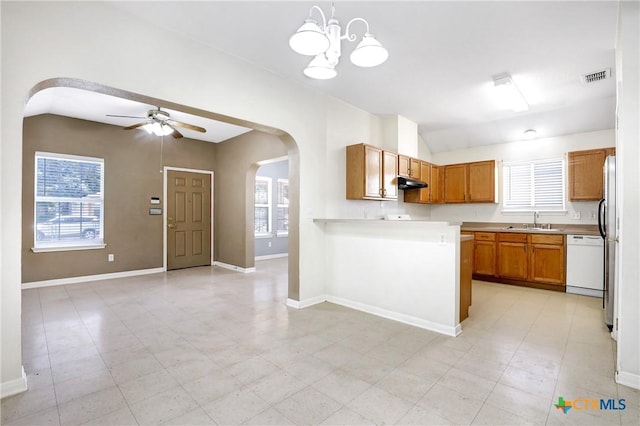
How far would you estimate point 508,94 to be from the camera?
163 inches

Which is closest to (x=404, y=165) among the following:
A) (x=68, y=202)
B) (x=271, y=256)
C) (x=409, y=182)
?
Answer: (x=409, y=182)

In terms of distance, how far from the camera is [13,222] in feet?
6.64

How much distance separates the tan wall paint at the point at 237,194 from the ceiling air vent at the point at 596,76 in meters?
4.47

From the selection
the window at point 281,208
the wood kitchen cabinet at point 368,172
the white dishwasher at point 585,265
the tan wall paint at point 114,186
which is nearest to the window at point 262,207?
the window at point 281,208

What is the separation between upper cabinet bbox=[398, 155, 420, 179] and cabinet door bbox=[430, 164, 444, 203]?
0.74 m

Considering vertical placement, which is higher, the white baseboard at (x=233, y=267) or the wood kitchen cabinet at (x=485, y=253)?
the wood kitchen cabinet at (x=485, y=253)

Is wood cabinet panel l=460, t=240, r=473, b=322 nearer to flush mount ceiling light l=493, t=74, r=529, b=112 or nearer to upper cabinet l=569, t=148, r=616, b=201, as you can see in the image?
flush mount ceiling light l=493, t=74, r=529, b=112

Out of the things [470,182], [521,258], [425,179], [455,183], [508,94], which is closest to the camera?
[508,94]

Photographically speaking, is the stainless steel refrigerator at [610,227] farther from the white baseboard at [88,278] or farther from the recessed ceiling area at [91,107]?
the white baseboard at [88,278]

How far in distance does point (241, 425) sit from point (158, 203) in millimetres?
5402

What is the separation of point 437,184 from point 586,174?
7.63ft

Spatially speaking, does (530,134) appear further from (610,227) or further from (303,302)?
(303,302)

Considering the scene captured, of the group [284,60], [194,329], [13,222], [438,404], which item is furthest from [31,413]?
[284,60]

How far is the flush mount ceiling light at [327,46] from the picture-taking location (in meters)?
1.74
